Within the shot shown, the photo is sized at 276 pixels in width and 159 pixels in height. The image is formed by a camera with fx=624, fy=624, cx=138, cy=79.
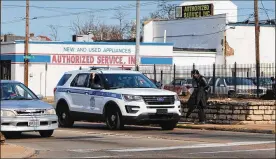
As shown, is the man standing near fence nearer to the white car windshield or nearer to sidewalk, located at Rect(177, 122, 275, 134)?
sidewalk, located at Rect(177, 122, 275, 134)

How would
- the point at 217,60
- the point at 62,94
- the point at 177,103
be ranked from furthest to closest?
the point at 217,60, the point at 62,94, the point at 177,103

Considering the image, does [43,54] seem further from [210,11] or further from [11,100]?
[11,100]

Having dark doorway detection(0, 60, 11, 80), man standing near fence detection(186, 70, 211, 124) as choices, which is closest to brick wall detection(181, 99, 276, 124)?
man standing near fence detection(186, 70, 211, 124)

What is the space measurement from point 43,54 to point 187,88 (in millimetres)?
20438

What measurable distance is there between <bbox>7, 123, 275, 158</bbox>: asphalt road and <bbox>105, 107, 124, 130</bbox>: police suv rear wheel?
278 millimetres

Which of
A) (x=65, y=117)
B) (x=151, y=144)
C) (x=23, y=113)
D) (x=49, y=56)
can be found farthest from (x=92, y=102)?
(x=49, y=56)

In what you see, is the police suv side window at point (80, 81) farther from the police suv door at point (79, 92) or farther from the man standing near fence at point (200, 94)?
the man standing near fence at point (200, 94)

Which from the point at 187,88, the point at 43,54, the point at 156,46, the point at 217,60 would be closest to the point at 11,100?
the point at 187,88

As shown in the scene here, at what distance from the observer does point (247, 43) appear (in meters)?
62.8

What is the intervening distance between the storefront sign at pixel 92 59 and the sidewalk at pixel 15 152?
134ft

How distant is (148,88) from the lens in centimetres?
1920

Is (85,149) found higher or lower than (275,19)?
lower

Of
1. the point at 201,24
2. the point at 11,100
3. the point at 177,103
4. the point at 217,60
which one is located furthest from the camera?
the point at 201,24

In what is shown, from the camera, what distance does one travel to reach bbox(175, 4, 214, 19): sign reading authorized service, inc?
2674 inches
